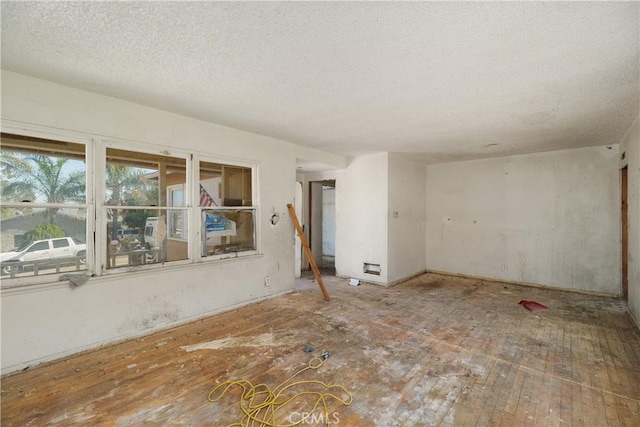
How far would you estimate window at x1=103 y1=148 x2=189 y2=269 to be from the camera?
2.98m

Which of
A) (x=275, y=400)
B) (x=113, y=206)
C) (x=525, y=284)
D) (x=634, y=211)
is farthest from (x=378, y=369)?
(x=525, y=284)

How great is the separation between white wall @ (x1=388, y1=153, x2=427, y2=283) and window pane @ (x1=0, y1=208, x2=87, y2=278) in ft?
15.0

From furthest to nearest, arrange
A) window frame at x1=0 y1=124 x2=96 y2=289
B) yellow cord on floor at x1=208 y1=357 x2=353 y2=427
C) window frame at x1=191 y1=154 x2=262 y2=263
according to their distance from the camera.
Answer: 1. window frame at x1=191 y1=154 x2=262 y2=263
2. window frame at x1=0 y1=124 x2=96 y2=289
3. yellow cord on floor at x1=208 y1=357 x2=353 y2=427

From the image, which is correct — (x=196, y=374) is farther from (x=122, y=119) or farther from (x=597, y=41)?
(x=597, y=41)

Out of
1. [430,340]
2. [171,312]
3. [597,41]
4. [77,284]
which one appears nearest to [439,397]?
[430,340]

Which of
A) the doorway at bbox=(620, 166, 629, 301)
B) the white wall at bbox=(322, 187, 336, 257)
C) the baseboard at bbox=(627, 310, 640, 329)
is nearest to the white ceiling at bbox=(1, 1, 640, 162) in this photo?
the doorway at bbox=(620, 166, 629, 301)

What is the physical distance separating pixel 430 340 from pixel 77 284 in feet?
11.9

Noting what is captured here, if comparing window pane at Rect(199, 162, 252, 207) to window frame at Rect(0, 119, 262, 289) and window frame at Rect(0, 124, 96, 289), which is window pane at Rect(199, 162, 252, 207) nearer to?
window frame at Rect(0, 119, 262, 289)

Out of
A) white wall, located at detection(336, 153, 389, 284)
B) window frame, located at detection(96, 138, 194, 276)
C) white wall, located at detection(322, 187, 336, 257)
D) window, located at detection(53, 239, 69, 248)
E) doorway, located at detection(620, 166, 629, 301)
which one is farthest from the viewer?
white wall, located at detection(322, 187, 336, 257)

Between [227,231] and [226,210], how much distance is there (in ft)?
1.00

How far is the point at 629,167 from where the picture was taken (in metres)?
3.87

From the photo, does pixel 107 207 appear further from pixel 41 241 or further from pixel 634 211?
pixel 634 211

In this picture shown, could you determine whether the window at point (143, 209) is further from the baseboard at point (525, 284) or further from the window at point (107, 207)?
the baseboard at point (525, 284)

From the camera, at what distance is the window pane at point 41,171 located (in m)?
2.42
